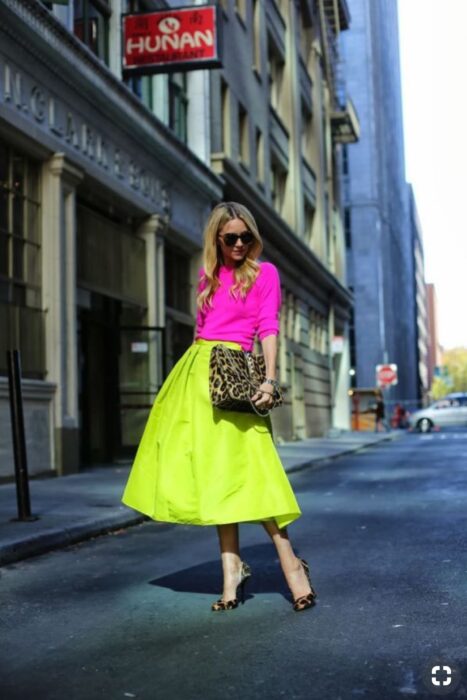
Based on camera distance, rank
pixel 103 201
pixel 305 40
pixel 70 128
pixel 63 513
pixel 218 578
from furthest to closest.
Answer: pixel 305 40
pixel 103 201
pixel 70 128
pixel 63 513
pixel 218 578

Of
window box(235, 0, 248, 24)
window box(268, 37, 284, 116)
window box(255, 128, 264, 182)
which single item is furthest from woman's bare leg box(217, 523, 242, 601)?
window box(268, 37, 284, 116)

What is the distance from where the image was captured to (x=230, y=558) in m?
4.27

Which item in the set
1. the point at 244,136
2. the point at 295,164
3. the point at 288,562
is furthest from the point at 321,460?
the point at 295,164

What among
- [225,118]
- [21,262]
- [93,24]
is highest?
[225,118]

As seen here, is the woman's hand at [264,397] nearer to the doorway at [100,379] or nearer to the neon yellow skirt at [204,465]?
the neon yellow skirt at [204,465]

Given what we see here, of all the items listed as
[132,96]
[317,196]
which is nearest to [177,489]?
[132,96]

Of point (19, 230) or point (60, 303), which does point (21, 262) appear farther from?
point (60, 303)

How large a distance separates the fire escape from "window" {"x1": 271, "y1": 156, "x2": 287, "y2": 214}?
908 cm

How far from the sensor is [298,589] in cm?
425

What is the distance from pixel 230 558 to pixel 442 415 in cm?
3856

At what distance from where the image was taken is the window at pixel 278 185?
1094 inches

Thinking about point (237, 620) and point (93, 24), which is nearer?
point (237, 620)

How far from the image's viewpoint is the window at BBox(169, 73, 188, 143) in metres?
18.7

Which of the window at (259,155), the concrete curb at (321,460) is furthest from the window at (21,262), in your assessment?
the window at (259,155)
